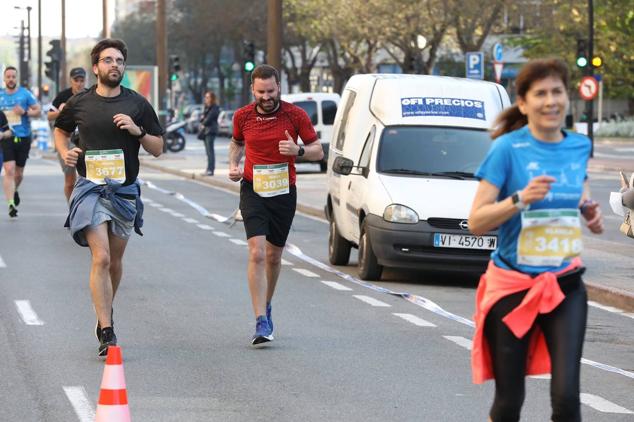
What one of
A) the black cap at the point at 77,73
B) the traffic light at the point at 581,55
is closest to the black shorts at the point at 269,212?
the black cap at the point at 77,73

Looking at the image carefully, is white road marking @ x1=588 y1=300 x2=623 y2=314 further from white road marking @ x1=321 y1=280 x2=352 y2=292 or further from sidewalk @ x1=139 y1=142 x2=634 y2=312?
white road marking @ x1=321 y1=280 x2=352 y2=292

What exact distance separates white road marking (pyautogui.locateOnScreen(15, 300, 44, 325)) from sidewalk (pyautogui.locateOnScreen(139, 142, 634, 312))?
471 centimetres

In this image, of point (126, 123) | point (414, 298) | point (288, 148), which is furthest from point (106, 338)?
point (414, 298)

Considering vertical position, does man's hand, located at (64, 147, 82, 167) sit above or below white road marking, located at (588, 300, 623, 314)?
above

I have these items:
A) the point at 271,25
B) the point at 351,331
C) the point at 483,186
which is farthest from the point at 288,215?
the point at 271,25

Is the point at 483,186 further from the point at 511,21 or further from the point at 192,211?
the point at 511,21

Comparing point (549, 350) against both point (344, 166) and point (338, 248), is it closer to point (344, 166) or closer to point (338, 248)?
point (344, 166)

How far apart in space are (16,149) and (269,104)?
37.5 ft

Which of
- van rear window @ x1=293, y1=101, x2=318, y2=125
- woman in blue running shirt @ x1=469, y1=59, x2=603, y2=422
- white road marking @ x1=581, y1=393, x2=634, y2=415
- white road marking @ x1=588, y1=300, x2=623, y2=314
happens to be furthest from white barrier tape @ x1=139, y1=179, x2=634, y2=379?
van rear window @ x1=293, y1=101, x2=318, y2=125

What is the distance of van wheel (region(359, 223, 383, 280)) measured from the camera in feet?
48.2

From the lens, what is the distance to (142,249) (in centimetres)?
1780

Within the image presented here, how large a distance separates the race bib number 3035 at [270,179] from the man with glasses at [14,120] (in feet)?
35.9

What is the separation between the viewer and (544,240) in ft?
20.0

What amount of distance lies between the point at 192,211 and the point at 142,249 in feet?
22.8
